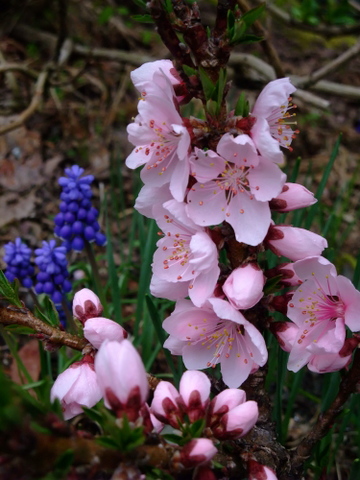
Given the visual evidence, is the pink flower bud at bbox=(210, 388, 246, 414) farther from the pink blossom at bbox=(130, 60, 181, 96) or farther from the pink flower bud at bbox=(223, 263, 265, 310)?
the pink blossom at bbox=(130, 60, 181, 96)

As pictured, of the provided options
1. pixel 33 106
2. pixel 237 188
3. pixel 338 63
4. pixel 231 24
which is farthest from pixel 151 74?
pixel 33 106

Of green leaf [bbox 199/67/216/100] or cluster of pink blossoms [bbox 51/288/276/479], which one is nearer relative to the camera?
cluster of pink blossoms [bbox 51/288/276/479]

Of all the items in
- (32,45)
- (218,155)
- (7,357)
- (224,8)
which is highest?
(224,8)

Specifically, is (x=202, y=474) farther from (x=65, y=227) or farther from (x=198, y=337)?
(x=65, y=227)

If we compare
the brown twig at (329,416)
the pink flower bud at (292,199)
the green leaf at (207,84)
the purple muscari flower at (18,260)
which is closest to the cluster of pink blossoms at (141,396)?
the brown twig at (329,416)

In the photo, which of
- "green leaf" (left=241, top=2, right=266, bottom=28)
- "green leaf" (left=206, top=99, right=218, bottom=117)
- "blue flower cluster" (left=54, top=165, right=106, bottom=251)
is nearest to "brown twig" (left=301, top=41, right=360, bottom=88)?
"blue flower cluster" (left=54, top=165, right=106, bottom=251)

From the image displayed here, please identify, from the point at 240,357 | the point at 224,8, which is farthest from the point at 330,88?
the point at 240,357

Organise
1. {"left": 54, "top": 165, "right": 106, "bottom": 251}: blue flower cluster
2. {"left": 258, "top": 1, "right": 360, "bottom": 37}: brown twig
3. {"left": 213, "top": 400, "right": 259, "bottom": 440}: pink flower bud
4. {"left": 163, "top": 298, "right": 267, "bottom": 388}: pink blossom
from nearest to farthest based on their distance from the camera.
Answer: {"left": 213, "top": 400, "right": 259, "bottom": 440}: pink flower bud
{"left": 163, "top": 298, "right": 267, "bottom": 388}: pink blossom
{"left": 54, "top": 165, "right": 106, "bottom": 251}: blue flower cluster
{"left": 258, "top": 1, "right": 360, "bottom": 37}: brown twig

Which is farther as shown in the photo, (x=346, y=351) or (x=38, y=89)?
(x=38, y=89)
